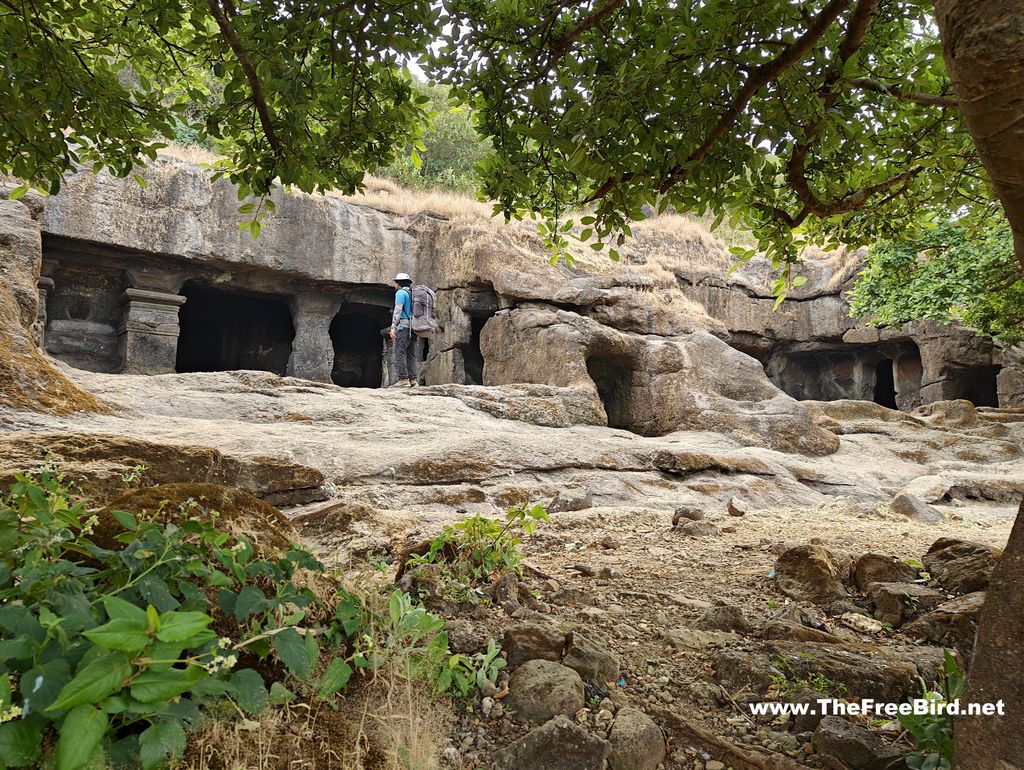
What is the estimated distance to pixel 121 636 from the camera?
1.06 m

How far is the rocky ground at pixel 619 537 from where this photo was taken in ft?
6.16

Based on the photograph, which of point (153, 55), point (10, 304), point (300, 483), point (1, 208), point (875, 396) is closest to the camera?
point (153, 55)

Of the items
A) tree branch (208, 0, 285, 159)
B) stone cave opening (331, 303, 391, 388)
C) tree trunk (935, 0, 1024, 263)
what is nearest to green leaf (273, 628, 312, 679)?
tree trunk (935, 0, 1024, 263)

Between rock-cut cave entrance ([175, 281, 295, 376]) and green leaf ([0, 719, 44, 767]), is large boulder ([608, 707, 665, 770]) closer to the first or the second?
green leaf ([0, 719, 44, 767])

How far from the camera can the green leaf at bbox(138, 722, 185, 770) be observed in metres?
1.09

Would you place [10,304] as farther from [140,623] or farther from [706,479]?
[706,479]

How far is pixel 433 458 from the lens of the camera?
6465mm

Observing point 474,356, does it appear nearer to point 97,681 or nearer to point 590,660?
point 590,660

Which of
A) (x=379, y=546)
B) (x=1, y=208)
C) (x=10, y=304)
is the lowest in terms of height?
(x=379, y=546)

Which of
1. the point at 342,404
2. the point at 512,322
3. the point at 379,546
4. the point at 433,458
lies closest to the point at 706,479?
the point at 433,458

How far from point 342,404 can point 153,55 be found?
191 inches

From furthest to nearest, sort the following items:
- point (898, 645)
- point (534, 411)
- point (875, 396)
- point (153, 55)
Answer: point (875, 396) → point (534, 411) → point (153, 55) → point (898, 645)

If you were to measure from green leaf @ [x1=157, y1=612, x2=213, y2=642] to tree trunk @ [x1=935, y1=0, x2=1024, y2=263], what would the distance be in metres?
1.97

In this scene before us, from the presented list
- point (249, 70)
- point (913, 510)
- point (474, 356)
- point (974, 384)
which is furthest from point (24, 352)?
point (974, 384)
